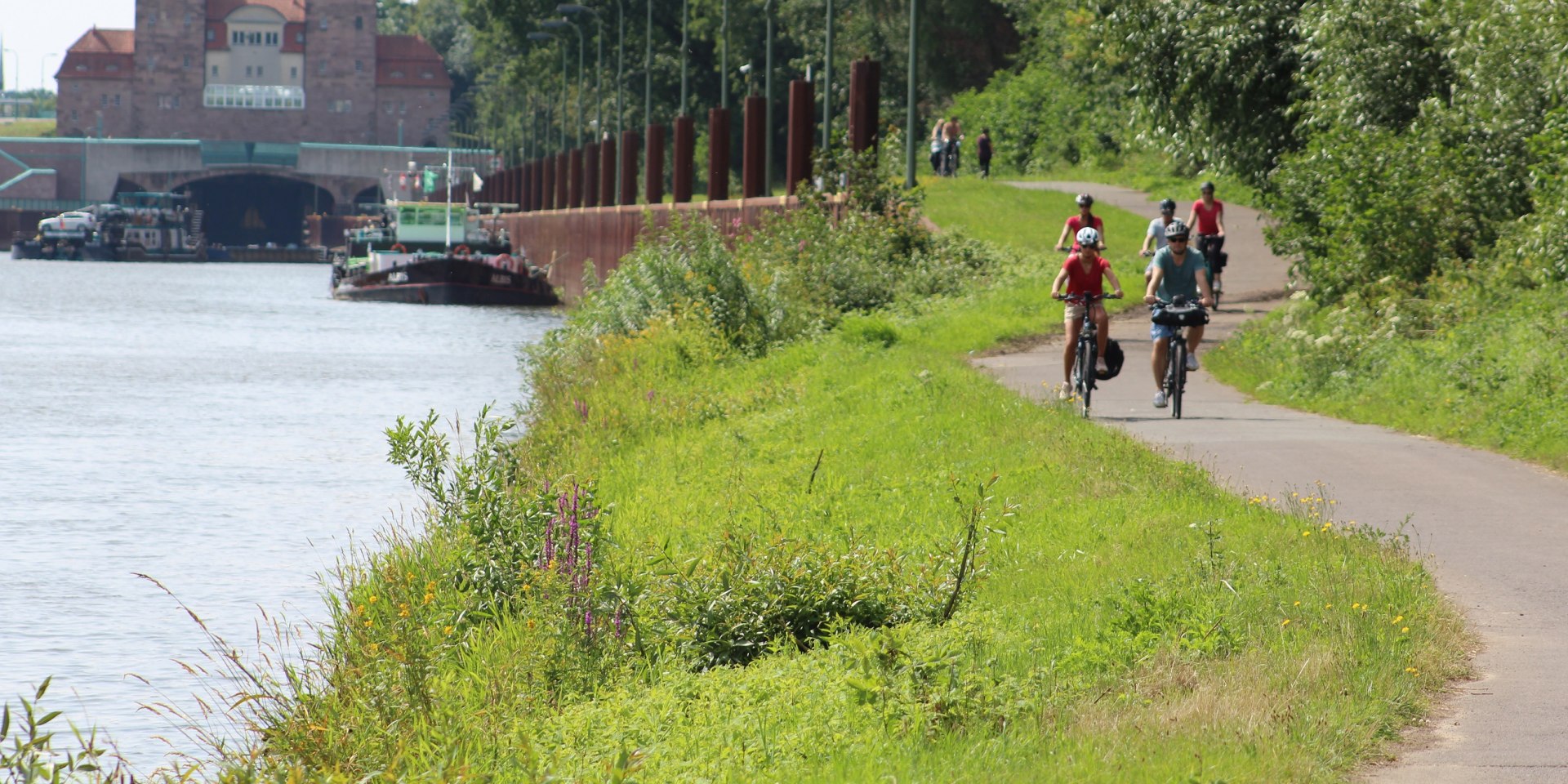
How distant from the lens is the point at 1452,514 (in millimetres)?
11281

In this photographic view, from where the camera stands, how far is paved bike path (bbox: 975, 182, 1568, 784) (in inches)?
257

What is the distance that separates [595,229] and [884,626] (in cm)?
5889

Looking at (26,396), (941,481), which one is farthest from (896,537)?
(26,396)

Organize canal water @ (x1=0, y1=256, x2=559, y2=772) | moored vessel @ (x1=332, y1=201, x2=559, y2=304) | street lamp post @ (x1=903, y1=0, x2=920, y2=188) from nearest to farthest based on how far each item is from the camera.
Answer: canal water @ (x1=0, y1=256, x2=559, y2=772), street lamp post @ (x1=903, y1=0, x2=920, y2=188), moored vessel @ (x1=332, y1=201, x2=559, y2=304)

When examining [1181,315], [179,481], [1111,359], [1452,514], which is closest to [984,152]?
[179,481]

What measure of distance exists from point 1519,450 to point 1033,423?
3.51 m

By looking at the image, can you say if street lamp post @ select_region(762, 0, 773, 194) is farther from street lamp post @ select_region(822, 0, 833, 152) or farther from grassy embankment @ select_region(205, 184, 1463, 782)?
grassy embankment @ select_region(205, 184, 1463, 782)

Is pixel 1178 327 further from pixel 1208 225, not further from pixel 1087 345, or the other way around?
pixel 1208 225

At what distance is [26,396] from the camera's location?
29641 mm

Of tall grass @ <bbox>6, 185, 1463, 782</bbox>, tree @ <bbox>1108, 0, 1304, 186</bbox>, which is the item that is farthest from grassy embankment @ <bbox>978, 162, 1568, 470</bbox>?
tree @ <bbox>1108, 0, 1304, 186</bbox>

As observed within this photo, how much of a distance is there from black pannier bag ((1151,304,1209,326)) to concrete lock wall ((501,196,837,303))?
1629 centimetres

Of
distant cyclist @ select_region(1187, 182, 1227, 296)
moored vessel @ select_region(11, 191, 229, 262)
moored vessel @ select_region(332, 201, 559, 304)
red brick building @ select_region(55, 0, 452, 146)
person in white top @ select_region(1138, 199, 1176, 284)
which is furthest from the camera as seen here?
red brick building @ select_region(55, 0, 452, 146)

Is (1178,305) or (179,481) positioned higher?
(1178,305)

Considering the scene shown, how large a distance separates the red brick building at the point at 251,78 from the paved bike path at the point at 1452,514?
159730mm
